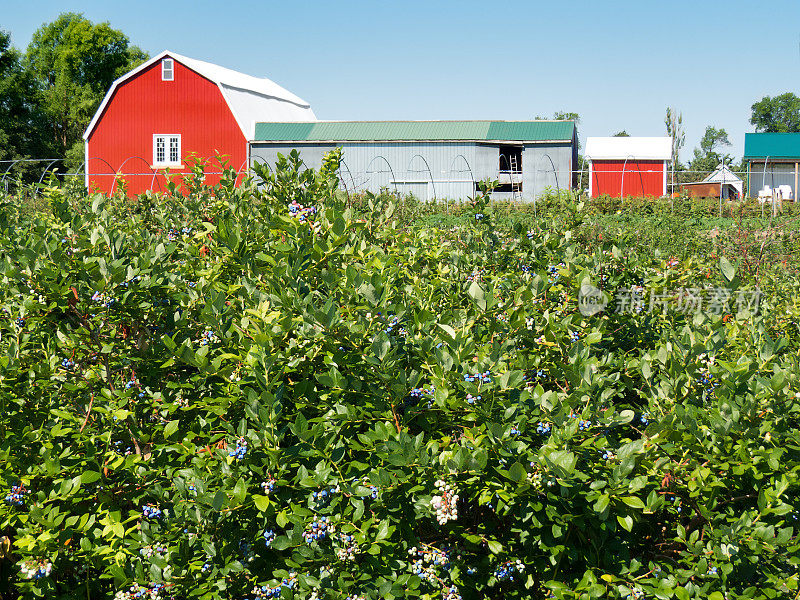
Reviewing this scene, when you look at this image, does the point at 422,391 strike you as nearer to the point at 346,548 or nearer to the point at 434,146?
the point at 346,548

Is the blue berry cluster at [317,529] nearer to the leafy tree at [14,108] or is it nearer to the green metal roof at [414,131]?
the green metal roof at [414,131]

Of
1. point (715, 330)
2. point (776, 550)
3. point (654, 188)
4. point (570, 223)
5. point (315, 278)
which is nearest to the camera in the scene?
point (776, 550)

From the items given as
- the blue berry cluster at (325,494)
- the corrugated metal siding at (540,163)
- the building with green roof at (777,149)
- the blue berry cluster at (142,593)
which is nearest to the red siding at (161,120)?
the corrugated metal siding at (540,163)

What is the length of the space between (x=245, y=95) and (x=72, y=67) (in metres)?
26.4

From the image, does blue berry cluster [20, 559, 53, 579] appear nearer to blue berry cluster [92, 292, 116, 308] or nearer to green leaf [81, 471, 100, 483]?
green leaf [81, 471, 100, 483]

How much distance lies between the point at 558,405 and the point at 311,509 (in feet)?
2.99

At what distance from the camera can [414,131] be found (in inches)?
1320

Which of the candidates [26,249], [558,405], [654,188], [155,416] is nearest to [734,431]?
[558,405]

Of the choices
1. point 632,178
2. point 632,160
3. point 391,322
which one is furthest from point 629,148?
point 391,322

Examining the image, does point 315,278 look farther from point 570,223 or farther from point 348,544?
point 570,223

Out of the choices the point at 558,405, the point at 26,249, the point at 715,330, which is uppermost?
the point at 26,249

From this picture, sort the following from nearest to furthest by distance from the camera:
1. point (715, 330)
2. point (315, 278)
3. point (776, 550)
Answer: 1. point (776, 550)
2. point (715, 330)
3. point (315, 278)

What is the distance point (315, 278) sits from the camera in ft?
10.7

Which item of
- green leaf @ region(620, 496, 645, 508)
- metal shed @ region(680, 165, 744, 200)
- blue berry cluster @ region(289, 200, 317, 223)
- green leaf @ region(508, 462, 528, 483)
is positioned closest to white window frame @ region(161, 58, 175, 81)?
metal shed @ region(680, 165, 744, 200)
